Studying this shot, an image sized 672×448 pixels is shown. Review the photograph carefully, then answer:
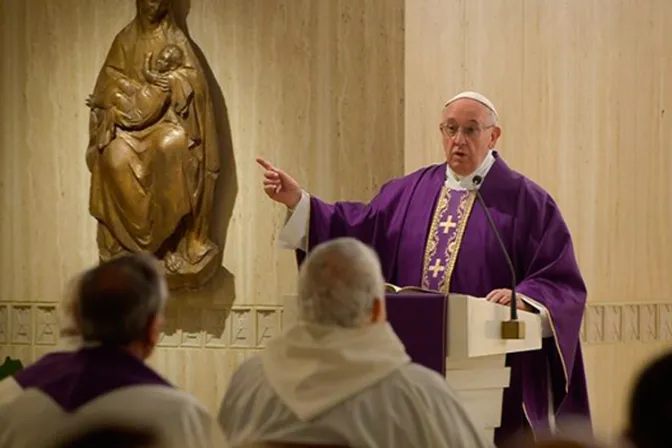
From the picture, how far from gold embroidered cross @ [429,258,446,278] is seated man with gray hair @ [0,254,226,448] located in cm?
263

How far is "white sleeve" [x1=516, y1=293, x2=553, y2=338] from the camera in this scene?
5.48 m

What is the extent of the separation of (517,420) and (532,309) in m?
0.48

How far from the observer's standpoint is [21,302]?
8469 mm

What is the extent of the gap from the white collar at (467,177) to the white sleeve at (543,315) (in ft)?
2.15

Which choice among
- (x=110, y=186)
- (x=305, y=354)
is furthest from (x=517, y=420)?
(x=110, y=186)

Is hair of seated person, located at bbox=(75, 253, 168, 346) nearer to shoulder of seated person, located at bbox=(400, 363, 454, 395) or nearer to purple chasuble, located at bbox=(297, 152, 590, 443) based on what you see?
shoulder of seated person, located at bbox=(400, 363, 454, 395)

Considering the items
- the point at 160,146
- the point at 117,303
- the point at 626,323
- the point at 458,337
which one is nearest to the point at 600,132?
the point at 626,323

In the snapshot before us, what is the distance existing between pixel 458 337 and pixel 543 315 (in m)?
0.92

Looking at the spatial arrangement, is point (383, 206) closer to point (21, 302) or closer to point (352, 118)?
point (352, 118)

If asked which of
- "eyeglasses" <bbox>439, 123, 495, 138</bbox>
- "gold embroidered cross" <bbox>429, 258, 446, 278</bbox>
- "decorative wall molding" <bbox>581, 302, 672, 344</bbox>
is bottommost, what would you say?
"decorative wall molding" <bbox>581, 302, 672, 344</bbox>

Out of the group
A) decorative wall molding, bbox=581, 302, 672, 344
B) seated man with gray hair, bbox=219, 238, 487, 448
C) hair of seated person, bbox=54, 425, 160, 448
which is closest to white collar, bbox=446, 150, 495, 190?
seated man with gray hair, bbox=219, 238, 487, 448

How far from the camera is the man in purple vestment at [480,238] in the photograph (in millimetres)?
5602

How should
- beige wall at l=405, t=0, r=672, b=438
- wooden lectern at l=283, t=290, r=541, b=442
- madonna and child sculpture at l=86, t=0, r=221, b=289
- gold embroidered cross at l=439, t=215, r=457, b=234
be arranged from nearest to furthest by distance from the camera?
1. wooden lectern at l=283, t=290, r=541, b=442
2. gold embroidered cross at l=439, t=215, r=457, b=234
3. madonna and child sculpture at l=86, t=0, r=221, b=289
4. beige wall at l=405, t=0, r=672, b=438

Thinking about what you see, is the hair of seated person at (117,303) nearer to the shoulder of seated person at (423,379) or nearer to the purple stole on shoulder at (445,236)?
the shoulder of seated person at (423,379)
